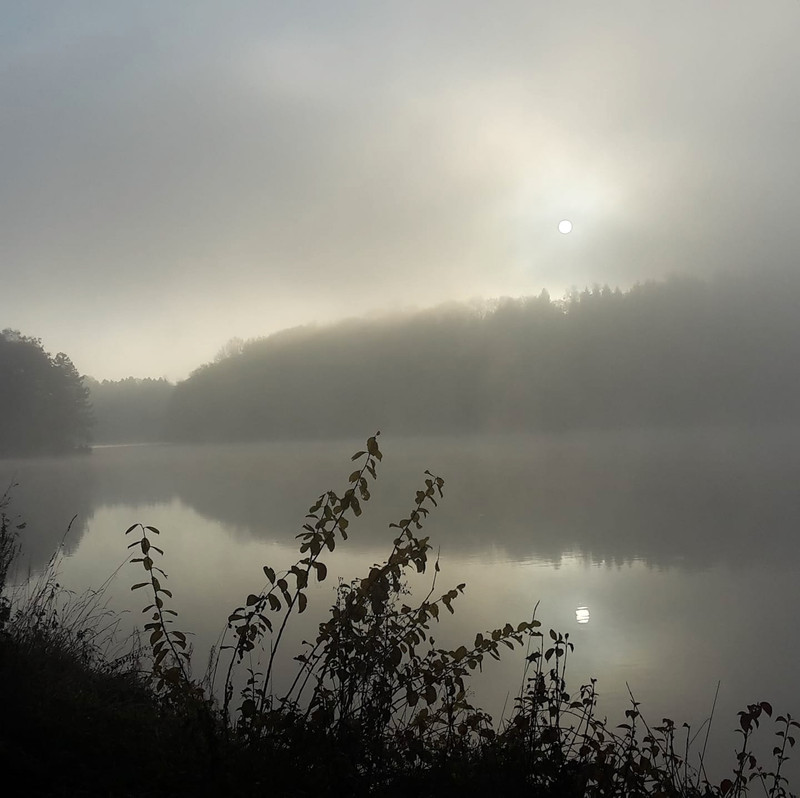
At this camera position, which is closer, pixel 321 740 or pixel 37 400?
pixel 321 740

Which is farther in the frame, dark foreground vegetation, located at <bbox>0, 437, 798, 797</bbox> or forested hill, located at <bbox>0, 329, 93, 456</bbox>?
forested hill, located at <bbox>0, 329, 93, 456</bbox>

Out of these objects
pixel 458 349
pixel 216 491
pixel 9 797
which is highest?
pixel 458 349

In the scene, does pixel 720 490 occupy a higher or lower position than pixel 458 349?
lower

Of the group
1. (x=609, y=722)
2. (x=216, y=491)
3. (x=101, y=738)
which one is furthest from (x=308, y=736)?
(x=216, y=491)

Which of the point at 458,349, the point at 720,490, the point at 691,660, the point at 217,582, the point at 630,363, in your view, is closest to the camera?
the point at 691,660

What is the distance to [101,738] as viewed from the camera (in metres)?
2.46

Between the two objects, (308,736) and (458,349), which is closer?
(308,736)

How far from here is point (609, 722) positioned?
15.8ft

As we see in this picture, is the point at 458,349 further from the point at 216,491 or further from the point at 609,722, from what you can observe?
the point at 609,722

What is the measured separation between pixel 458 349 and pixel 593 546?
194ft

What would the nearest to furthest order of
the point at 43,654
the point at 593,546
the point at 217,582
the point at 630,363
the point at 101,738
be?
the point at 101,738 < the point at 43,654 < the point at 217,582 < the point at 593,546 < the point at 630,363

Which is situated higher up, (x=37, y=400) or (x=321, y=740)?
(x=37, y=400)

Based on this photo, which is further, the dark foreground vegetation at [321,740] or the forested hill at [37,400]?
the forested hill at [37,400]

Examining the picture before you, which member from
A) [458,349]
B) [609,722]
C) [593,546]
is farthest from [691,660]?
[458,349]
